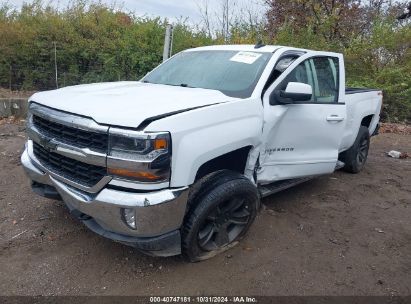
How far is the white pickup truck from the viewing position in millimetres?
2857

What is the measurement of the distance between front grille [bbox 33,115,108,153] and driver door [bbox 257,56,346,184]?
4.97ft

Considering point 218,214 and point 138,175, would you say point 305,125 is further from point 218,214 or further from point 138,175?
point 138,175

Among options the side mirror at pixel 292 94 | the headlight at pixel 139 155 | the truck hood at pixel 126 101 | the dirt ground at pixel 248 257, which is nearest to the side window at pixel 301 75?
the side mirror at pixel 292 94

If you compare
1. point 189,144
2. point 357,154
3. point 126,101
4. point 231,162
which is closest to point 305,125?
point 231,162

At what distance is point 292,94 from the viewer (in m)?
3.74

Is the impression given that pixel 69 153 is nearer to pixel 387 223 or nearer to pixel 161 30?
pixel 387 223

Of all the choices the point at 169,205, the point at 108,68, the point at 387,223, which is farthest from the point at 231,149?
the point at 108,68

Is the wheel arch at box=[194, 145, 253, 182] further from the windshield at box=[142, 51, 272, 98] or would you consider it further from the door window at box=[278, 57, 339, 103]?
the door window at box=[278, 57, 339, 103]

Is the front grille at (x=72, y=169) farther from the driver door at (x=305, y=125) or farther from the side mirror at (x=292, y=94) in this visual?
the side mirror at (x=292, y=94)

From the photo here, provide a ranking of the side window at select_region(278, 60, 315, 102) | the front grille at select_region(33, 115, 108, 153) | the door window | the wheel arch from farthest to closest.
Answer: the door window
the side window at select_region(278, 60, 315, 102)
the wheel arch
the front grille at select_region(33, 115, 108, 153)

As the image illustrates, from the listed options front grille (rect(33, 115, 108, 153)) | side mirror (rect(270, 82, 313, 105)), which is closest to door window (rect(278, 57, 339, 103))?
side mirror (rect(270, 82, 313, 105))

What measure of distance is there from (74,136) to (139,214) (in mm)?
781

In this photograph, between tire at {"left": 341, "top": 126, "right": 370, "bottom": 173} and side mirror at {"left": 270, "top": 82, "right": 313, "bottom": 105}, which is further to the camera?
tire at {"left": 341, "top": 126, "right": 370, "bottom": 173}

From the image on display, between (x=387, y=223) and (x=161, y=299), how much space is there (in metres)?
2.74
